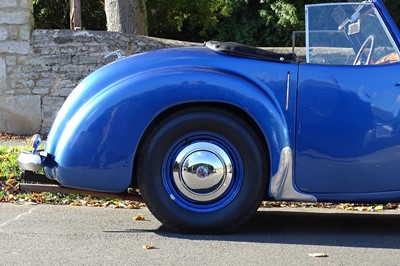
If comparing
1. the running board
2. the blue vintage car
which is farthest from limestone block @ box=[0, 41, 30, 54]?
the blue vintage car

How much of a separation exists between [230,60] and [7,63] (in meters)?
7.14

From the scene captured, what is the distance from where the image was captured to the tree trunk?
503 inches

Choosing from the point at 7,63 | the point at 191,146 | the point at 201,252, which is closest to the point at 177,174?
the point at 191,146

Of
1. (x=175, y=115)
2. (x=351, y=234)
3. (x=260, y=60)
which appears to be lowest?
(x=351, y=234)

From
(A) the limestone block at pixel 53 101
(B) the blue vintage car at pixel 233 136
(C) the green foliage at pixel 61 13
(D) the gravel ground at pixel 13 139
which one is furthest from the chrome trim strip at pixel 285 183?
(C) the green foliage at pixel 61 13

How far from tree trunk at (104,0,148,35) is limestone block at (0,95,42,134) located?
2.01 m

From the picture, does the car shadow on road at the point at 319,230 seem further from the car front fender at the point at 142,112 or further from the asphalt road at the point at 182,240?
the car front fender at the point at 142,112

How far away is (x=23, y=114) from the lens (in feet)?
38.9

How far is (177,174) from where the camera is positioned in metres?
5.40

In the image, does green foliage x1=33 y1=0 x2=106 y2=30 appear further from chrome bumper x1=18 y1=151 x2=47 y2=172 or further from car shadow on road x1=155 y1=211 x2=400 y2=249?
chrome bumper x1=18 y1=151 x2=47 y2=172

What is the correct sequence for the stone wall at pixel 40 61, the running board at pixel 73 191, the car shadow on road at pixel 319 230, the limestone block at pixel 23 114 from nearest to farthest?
1. the car shadow on road at pixel 319 230
2. the running board at pixel 73 191
3. the stone wall at pixel 40 61
4. the limestone block at pixel 23 114

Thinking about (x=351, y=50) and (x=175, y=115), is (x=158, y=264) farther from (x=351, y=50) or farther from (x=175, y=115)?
(x=351, y=50)

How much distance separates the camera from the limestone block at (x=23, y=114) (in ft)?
38.8

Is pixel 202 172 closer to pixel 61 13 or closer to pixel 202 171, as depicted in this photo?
pixel 202 171
